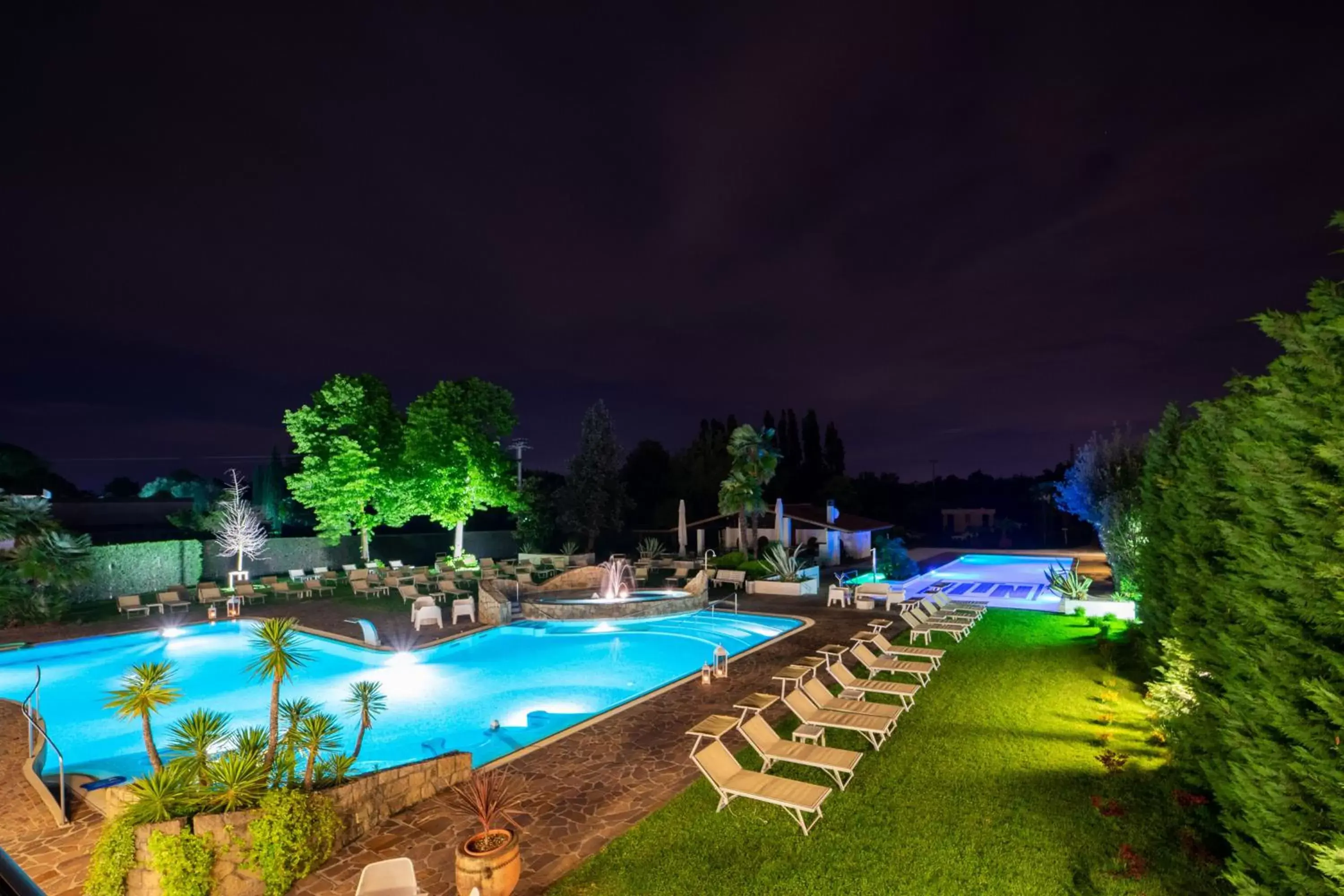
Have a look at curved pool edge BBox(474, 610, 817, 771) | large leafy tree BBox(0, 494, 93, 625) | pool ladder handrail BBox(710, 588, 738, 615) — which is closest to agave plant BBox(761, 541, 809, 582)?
pool ladder handrail BBox(710, 588, 738, 615)

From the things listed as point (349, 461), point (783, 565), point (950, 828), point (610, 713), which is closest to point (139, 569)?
point (349, 461)

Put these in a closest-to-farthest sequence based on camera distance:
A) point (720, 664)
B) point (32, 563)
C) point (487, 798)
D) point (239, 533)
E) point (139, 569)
Answer: point (487, 798)
point (720, 664)
point (32, 563)
point (139, 569)
point (239, 533)

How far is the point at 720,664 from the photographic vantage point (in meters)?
11.5

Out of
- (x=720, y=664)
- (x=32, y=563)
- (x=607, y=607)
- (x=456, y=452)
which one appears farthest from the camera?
(x=456, y=452)

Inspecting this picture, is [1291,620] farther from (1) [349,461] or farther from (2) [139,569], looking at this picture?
(1) [349,461]

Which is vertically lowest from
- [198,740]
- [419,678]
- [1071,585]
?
[419,678]

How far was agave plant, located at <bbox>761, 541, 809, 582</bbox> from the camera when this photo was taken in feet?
70.7

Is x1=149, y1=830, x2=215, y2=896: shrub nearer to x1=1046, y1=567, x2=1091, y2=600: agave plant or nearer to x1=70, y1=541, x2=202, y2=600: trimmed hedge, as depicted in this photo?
x1=1046, y1=567, x2=1091, y2=600: agave plant

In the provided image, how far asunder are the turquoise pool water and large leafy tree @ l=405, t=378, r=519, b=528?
1122cm

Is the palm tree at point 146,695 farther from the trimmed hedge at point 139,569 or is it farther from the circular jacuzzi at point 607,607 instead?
the trimmed hedge at point 139,569

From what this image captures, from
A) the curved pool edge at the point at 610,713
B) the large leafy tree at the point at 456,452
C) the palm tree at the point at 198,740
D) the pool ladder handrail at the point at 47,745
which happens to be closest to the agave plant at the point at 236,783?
the palm tree at the point at 198,740

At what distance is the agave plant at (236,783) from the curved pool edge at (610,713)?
2.52 meters

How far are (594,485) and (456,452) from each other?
361 inches

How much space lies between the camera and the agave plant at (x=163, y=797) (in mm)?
5102
